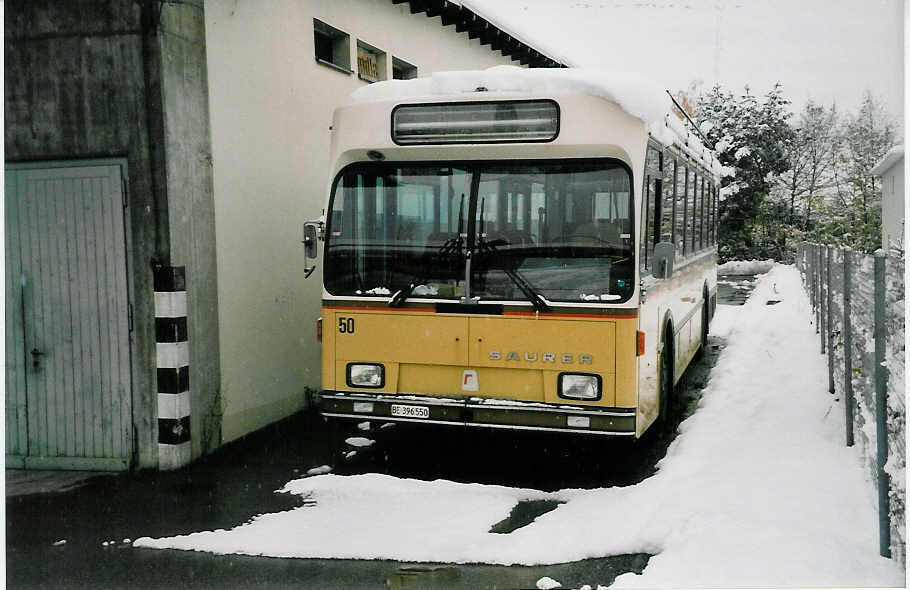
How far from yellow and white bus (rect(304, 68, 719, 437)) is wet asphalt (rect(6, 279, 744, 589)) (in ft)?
1.70

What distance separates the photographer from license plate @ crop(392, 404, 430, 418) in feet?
23.0

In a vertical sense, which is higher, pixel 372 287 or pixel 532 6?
pixel 532 6

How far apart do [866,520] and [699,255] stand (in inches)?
273

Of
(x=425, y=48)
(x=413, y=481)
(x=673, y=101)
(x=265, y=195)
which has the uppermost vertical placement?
(x=425, y=48)

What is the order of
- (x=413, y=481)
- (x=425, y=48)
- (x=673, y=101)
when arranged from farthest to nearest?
(x=425, y=48) < (x=673, y=101) < (x=413, y=481)

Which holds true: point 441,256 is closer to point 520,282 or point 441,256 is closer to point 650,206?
point 520,282

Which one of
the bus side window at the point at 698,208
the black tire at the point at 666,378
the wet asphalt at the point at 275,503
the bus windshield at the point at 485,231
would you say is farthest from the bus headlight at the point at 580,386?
the bus side window at the point at 698,208

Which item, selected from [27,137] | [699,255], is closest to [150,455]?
[27,137]

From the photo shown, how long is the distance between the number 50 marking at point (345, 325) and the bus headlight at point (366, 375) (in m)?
0.27

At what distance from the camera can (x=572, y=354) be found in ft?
21.9

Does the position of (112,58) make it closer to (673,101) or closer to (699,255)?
(673,101)

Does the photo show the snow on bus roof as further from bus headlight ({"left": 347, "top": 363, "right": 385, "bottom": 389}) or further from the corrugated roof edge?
the corrugated roof edge

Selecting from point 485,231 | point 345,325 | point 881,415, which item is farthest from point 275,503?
point 881,415

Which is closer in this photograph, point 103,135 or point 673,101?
A: point 103,135
